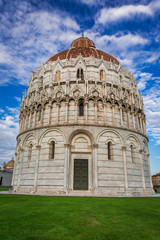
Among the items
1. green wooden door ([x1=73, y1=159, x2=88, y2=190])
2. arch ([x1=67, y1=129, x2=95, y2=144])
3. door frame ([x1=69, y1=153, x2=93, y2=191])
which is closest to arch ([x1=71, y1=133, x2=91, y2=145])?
arch ([x1=67, y1=129, x2=95, y2=144])

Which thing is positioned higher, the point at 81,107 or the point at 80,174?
the point at 81,107

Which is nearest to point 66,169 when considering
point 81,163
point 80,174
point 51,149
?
point 80,174

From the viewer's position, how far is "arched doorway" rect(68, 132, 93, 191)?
21.2 m

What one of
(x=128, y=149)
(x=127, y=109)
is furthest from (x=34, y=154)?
(x=127, y=109)

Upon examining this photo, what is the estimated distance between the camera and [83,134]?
23.1 meters

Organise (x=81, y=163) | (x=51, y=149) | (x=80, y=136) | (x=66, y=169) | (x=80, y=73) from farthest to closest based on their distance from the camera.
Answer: (x=80, y=73)
(x=51, y=149)
(x=80, y=136)
(x=81, y=163)
(x=66, y=169)

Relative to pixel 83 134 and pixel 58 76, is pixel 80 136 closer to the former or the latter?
pixel 83 134

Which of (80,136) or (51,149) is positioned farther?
(51,149)

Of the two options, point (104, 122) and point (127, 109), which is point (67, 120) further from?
point (127, 109)

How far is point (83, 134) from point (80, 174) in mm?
5005

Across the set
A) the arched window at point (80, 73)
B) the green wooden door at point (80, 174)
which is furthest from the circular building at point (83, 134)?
the arched window at point (80, 73)

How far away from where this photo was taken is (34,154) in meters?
23.9

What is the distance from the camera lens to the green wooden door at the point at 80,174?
21.2 metres

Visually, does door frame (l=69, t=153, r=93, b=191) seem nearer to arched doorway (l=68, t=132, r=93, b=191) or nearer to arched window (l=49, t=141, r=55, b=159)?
arched doorway (l=68, t=132, r=93, b=191)
